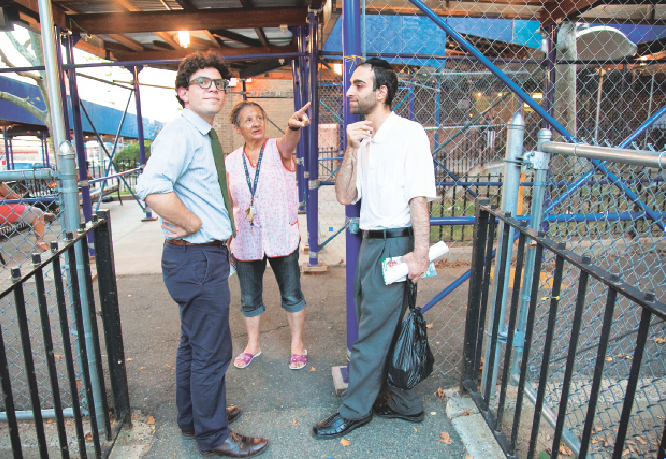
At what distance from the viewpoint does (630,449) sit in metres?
2.34

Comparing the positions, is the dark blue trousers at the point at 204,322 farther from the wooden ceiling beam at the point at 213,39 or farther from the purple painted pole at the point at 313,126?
the wooden ceiling beam at the point at 213,39

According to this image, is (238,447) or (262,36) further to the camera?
(262,36)

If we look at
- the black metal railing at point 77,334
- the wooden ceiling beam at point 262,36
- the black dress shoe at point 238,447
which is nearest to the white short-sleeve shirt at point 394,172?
the black dress shoe at point 238,447

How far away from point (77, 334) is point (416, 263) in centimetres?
175

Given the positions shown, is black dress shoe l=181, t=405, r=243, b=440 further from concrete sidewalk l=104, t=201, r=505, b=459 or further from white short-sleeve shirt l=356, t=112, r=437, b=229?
white short-sleeve shirt l=356, t=112, r=437, b=229

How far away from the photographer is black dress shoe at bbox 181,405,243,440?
2496 mm

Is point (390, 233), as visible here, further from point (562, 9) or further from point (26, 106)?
point (26, 106)

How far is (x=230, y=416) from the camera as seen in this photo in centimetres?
A: 264

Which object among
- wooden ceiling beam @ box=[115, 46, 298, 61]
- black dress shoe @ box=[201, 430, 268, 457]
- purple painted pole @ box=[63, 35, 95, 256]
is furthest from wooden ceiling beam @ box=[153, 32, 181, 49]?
black dress shoe @ box=[201, 430, 268, 457]

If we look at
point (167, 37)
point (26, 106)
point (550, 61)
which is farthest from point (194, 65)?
point (26, 106)

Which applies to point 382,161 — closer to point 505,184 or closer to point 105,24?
point 505,184

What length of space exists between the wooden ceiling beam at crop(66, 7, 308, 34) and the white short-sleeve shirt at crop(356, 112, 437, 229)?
11.8 feet

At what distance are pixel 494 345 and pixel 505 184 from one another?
89cm

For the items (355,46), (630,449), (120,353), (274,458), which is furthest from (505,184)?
(120,353)
